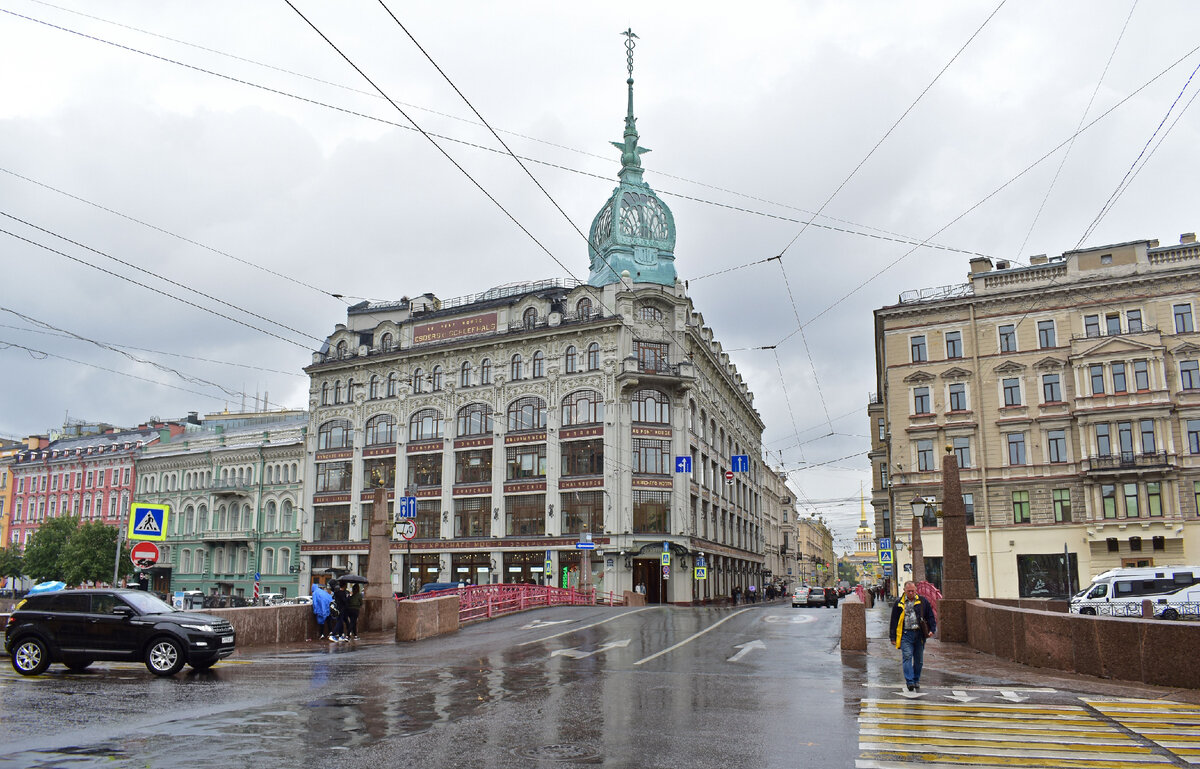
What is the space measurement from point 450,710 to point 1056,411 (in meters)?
46.6

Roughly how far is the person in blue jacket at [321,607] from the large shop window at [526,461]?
3583cm

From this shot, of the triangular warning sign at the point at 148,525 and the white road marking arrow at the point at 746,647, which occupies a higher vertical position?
the triangular warning sign at the point at 148,525

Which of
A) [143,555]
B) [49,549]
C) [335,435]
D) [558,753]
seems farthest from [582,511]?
[49,549]

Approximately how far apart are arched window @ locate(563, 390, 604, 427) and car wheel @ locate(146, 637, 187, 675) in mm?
42974

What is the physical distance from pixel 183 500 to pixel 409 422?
91.4 ft

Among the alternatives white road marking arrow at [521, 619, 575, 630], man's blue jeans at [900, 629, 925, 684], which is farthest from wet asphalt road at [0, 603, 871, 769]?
white road marking arrow at [521, 619, 575, 630]

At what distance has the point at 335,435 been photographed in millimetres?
71250

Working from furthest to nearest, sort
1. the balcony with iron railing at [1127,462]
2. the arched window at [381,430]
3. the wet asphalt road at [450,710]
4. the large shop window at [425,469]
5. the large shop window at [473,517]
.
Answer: the arched window at [381,430] < the large shop window at [425,469] < the large shop window at [473,517] < the balcony with iron railing at [1127,462] < the wet asphalt road at [450,710]

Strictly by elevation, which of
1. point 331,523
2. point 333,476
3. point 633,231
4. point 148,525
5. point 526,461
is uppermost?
point 633,231

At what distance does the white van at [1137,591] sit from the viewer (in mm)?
29234

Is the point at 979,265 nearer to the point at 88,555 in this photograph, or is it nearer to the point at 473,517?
the point at 473,517

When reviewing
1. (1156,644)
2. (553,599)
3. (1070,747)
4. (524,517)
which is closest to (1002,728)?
(1070,747)

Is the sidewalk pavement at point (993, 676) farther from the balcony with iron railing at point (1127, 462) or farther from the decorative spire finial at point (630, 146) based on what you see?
the decorative spire finial at point (630, 146)

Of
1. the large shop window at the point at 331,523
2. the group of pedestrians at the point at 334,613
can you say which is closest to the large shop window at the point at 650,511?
the large shop window at the point at 331,523
